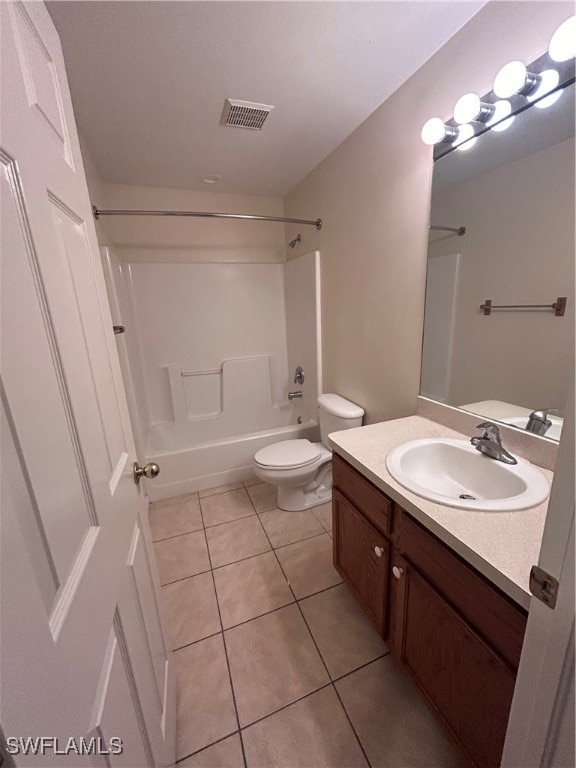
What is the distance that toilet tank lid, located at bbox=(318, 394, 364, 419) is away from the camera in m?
1.86

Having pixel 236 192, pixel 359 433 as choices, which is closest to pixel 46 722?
pixel 359 433

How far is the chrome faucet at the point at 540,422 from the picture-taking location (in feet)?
3.26

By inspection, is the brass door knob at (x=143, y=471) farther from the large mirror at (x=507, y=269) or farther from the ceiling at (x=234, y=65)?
the ceiling at (x=234, y=65)

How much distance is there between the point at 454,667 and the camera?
82 centimetres

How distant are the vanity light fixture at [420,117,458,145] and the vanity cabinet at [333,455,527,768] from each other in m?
1.32

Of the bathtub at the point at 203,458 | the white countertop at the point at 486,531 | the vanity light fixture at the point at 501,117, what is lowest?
the bathtub at the point at 203,458

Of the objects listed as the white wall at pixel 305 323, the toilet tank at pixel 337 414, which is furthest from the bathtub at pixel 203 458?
the toilet tank at pixel 337 414

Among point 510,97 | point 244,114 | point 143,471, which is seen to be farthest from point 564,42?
A: point 143,471

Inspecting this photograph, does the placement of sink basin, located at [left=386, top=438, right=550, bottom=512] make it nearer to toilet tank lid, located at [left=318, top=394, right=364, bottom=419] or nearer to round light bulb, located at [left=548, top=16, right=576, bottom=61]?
toilet tank lid, located at [left=318, top=394, right=364, bottom=419]

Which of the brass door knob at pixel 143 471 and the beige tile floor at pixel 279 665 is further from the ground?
the brass door knob at pixel 143 471

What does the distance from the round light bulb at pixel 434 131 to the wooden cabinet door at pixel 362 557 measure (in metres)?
1.47

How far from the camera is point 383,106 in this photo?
1.45 metres

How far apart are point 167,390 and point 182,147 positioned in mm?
1804

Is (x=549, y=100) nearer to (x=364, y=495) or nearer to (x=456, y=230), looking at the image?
(x=456, y=230)
